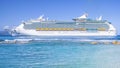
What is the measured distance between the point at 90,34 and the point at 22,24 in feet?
22.5

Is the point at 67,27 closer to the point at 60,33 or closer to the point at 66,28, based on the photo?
the point at 66,28

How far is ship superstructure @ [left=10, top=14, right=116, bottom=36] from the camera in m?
28.2

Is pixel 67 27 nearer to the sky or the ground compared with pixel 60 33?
nearer to the sky

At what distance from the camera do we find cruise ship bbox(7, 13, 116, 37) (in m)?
28.2

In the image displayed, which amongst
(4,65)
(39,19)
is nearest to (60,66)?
(4,65)

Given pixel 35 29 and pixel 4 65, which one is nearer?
pixel 4 65

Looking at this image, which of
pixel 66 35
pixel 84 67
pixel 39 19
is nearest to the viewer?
pixel 84 67

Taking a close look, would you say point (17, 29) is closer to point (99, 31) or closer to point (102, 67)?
point (99, 31)

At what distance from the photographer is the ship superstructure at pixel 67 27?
1112 inches

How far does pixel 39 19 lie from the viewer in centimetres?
2956

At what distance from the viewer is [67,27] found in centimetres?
2848

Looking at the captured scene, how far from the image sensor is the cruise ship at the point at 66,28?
92.6ft

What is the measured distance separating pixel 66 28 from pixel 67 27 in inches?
5.8

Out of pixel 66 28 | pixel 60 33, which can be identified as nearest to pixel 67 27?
pixel 66 28
